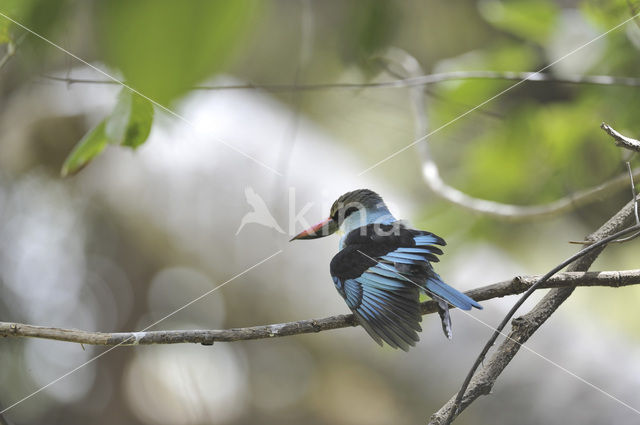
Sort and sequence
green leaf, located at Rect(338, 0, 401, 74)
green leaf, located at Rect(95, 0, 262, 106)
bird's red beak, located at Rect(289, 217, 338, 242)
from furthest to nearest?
bird's red beak, located at Rect(289, 217, 338, 242) < green leaf, located at Rect(338, 0, 401, 74) < green leaf, located at Rect(95, 0, 262, 106)

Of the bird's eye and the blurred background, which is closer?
the bird's eye

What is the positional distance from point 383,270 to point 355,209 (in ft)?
0.52

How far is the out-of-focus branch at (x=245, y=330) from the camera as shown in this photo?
25.5 inches

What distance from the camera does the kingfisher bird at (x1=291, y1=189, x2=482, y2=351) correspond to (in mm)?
772

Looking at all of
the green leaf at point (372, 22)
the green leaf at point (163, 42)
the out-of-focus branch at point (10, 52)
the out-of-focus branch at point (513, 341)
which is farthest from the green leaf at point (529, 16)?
the green leaf at point (163, 42)

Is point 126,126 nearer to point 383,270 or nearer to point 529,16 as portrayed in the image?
point 383,270

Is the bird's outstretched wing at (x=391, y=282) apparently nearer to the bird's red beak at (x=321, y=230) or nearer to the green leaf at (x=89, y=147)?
the bird's red beak at (x=321, y=230)

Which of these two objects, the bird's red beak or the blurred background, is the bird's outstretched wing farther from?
the blurred background

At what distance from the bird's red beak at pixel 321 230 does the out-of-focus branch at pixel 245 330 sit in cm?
24

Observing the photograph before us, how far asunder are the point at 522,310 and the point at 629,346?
12.3 inches

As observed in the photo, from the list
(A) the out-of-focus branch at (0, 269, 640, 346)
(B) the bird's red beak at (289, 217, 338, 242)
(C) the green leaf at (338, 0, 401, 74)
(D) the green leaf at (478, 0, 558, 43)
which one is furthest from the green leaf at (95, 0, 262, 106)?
(D) the green leaf at (478, 0, 558, 43)

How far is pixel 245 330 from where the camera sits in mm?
668

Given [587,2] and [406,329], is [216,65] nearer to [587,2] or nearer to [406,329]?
[406,329]

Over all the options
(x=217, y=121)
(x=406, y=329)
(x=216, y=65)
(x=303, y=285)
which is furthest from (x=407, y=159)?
(x=216, y=65)
